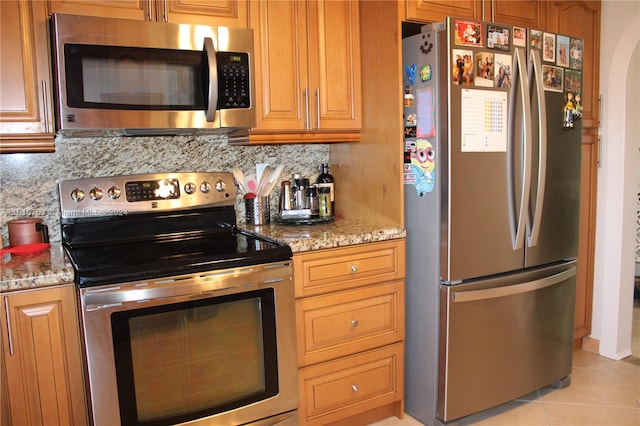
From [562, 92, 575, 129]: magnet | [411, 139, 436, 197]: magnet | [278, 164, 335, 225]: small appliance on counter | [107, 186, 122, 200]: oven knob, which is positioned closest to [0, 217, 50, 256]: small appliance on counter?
[107, 186, 122, 200]: oven knob

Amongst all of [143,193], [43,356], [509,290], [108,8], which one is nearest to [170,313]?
[43,356]

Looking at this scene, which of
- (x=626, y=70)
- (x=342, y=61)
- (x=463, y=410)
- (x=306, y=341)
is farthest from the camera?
(x=626, y=70)

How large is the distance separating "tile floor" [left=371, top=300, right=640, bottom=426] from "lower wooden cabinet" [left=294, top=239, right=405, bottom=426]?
21 centimetres

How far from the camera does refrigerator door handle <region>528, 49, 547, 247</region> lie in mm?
2178

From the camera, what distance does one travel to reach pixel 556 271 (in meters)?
2.38

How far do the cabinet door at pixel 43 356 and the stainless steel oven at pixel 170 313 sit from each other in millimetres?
81

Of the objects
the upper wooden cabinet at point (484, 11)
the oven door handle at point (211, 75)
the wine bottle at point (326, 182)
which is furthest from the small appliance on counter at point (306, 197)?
the upper wooden cabinet at point (484, 11)

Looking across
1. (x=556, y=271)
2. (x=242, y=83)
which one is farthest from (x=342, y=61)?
(x=556, y=271)

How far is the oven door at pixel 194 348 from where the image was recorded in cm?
161

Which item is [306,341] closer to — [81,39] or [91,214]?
[91,214]

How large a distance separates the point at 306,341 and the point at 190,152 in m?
1.03

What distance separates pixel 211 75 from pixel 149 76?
0.75ft

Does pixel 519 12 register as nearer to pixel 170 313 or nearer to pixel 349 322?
pixel 349 322

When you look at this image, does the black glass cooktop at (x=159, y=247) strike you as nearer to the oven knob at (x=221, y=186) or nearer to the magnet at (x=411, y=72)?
the oven knob at (x=221, y=186)
